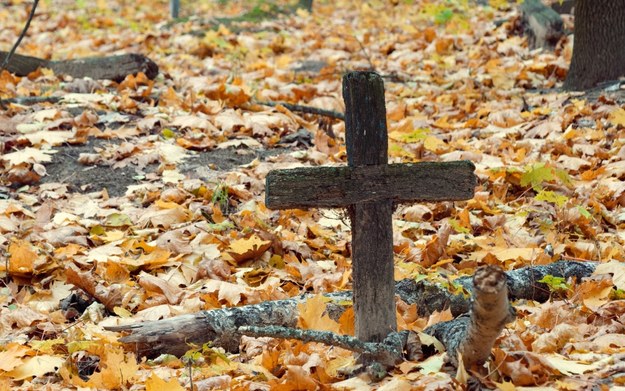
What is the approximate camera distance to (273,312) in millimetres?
3428

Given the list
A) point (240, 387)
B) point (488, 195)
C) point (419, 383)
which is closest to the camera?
point (419, 383)

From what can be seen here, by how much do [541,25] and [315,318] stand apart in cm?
673

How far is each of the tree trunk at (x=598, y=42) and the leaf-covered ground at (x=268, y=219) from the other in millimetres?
421

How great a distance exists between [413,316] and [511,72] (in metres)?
5.53

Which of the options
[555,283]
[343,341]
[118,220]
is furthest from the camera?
[118,220]

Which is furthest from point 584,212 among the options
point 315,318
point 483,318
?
point 483,318

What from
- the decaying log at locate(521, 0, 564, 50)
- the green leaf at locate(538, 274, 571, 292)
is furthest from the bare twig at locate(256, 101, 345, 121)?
the green leaf at locate(538, 274, 571, 292)

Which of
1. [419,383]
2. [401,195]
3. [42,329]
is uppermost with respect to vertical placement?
[401,195]

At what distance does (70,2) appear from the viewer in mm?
16156

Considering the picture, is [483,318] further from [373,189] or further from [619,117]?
[619,117]

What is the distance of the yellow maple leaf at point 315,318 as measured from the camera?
3.22 m

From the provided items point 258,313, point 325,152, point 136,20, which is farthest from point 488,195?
point 136,20

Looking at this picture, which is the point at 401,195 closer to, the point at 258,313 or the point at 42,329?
the point at 258,313

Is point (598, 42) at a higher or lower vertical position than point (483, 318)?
higher
